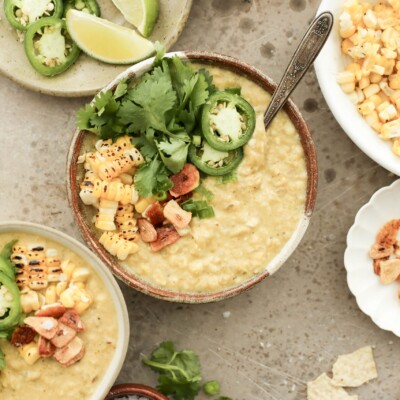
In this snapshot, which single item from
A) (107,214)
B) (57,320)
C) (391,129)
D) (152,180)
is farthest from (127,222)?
(391,129)

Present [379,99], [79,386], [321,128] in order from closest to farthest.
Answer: [79,386] < [379,99] < [321,128]

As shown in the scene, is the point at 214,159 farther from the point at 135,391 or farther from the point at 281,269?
the point at 135,391

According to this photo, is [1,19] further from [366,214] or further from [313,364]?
[313,364]

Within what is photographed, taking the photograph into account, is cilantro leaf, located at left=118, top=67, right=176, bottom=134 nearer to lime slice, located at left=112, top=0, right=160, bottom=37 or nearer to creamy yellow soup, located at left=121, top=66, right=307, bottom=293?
creamy yellow soup, located at left=121, top=66, right=307, bottom=293

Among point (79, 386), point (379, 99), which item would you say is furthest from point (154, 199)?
point (379, 99)

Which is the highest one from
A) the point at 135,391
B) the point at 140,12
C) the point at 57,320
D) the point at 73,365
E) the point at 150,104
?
the point at 140,12

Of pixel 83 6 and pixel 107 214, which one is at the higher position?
pixel 83 6
